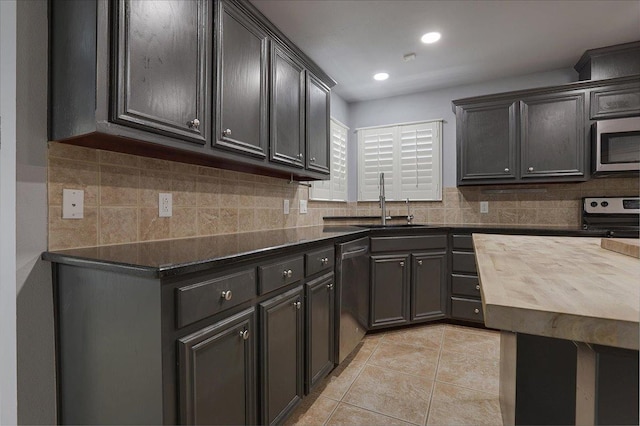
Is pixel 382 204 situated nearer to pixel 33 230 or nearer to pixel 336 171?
pixel 336 171

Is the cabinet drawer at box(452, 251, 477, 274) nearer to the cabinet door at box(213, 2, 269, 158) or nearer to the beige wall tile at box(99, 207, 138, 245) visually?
the cabinet door at box(213, 2, 269, 158)

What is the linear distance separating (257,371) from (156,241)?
801 millimetres

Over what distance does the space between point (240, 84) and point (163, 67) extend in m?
0.48

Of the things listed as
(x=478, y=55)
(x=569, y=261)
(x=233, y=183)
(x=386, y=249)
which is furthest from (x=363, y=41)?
(x=569, y=261)

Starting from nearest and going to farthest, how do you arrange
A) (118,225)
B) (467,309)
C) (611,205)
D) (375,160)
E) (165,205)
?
(118,225), (165,205), (611,205), (467,309), (375,160)

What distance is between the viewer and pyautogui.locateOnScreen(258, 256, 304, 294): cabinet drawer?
1346 millimetres

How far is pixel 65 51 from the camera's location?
3.81ft

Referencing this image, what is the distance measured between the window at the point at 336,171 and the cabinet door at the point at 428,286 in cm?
111

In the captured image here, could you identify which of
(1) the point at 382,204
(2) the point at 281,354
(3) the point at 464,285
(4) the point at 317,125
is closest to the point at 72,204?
(2) the point at 281,354

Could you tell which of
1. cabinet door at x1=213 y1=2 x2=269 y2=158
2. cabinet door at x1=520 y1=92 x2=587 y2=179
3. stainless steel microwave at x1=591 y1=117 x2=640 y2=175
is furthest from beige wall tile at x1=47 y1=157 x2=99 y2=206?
stainless steel microwave at x1=591 y1=117 x2=640 y2=175

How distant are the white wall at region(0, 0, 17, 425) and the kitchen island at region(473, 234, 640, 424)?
4.93 ft

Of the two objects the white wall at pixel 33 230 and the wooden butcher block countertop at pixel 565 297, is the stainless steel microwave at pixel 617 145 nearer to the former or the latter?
the wooden butcher block countertop at pixel 565 297

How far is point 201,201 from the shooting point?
1.87 meters

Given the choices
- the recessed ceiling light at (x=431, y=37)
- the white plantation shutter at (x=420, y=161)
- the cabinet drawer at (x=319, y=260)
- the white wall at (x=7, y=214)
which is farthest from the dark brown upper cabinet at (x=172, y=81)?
the white plantation shutter at (x=420, y=161)
